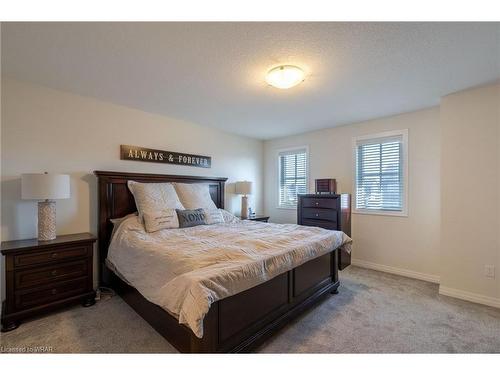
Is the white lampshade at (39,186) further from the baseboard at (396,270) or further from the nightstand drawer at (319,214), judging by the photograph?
the baseboard at (396,270)

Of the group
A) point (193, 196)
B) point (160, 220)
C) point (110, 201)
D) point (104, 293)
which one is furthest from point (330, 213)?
point (104, 293)

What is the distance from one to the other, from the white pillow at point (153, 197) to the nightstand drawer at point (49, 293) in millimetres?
881

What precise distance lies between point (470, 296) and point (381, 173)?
1830 millimetres

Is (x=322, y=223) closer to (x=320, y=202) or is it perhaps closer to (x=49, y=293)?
(x=320, y=202)

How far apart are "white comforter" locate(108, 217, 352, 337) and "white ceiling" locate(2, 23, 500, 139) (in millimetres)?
1598

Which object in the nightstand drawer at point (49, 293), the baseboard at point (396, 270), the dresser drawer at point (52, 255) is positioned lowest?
the baseboard at point (396, 270)

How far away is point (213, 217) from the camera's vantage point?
325 cm

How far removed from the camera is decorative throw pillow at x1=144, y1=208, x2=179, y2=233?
261cm

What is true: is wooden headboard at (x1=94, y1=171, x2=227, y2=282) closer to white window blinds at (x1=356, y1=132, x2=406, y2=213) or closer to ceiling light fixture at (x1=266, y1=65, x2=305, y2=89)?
ceiling light fixture at (x1=266, y1=65, x2=305, y2=89)

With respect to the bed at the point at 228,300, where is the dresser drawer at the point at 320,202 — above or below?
above

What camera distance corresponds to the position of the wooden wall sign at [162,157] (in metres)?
3.16

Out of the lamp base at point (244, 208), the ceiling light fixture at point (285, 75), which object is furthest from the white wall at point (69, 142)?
the ceiling light fixture at point (285, 75)
